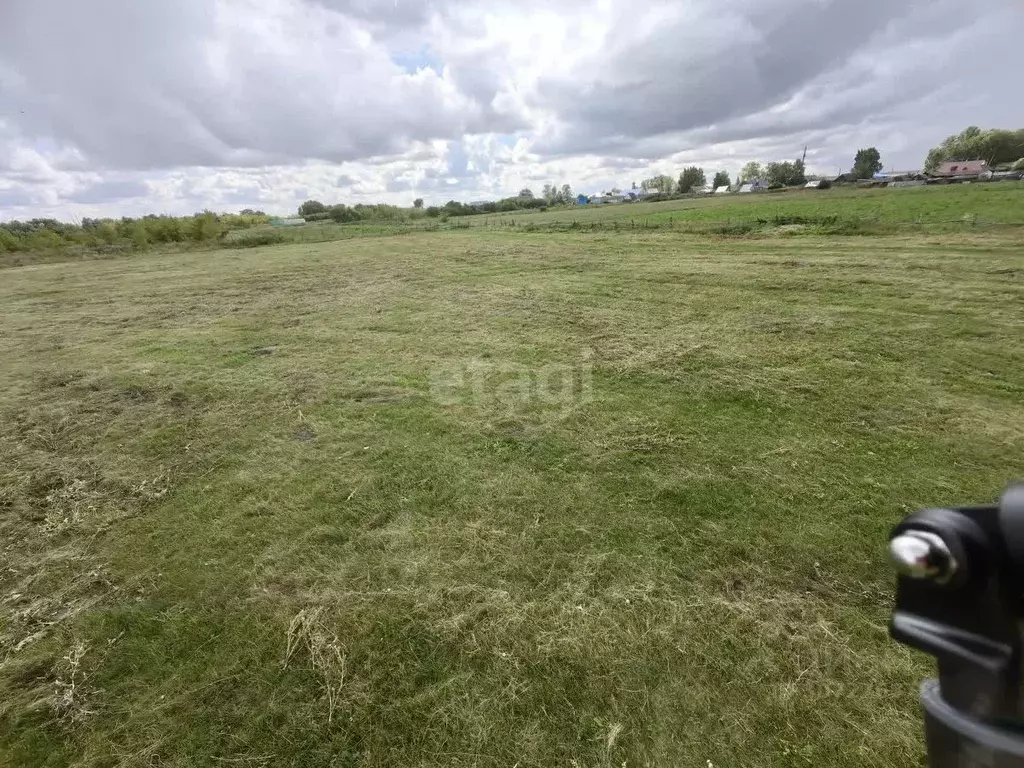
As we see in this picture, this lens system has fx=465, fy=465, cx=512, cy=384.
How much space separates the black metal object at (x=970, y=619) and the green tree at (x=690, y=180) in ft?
289

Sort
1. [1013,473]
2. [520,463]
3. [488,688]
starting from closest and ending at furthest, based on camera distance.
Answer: [488,688] < [1013,473] < [520,463]

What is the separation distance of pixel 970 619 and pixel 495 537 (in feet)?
9.58

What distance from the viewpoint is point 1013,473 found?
3658 mm

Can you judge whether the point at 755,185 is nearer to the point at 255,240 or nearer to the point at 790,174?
the point at 790,174

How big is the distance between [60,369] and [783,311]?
40.6ft

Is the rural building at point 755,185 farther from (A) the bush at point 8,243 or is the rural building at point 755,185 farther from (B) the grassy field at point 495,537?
(A) the bush at point 8,243

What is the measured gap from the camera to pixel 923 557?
70 centimetres

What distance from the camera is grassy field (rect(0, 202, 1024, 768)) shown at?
223 cm

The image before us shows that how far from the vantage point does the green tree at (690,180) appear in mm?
77688

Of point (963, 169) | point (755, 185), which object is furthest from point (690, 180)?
point (963, 169)

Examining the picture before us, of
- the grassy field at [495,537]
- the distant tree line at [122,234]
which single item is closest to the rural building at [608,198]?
the distant tree line at [122,234]

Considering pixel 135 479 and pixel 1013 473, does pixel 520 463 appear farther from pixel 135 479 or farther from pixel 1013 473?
pixel 1013 473

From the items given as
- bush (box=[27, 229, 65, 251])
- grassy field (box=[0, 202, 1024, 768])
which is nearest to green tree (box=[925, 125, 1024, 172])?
grassy field (box=[0, 202, 1024, 768])

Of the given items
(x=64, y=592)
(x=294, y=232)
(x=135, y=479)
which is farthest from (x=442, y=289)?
(x=294, y=232)
